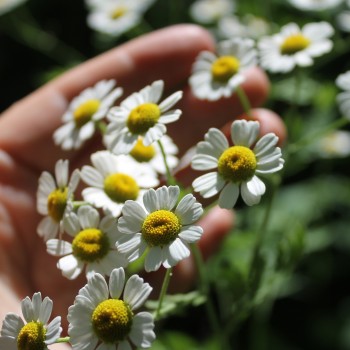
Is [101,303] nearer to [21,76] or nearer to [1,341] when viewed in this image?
[1,341]

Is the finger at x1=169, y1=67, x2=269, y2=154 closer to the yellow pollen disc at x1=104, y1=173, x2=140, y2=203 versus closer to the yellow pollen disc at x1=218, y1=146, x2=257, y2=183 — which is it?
the yellow pollen disc at x1=104, y1=173, x2=140, y2=203

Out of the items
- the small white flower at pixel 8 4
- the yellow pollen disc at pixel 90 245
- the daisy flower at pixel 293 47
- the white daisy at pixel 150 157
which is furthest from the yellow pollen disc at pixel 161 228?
the small white flower at pixel 8 4

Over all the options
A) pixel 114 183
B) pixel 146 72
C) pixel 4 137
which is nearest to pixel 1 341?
pixel 114 183

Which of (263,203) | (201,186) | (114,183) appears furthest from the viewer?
(263,203)

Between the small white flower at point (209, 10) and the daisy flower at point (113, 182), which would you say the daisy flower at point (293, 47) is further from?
the small white flower at point (209, 10)

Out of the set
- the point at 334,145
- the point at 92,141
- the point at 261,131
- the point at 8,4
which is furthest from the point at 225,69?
the point at 8,4

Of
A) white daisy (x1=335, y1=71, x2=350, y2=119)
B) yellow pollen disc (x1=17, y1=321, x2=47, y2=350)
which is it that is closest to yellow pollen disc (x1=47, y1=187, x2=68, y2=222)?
yellow pollen disc (x1=17, y1=321, x2=47, y2=350)
